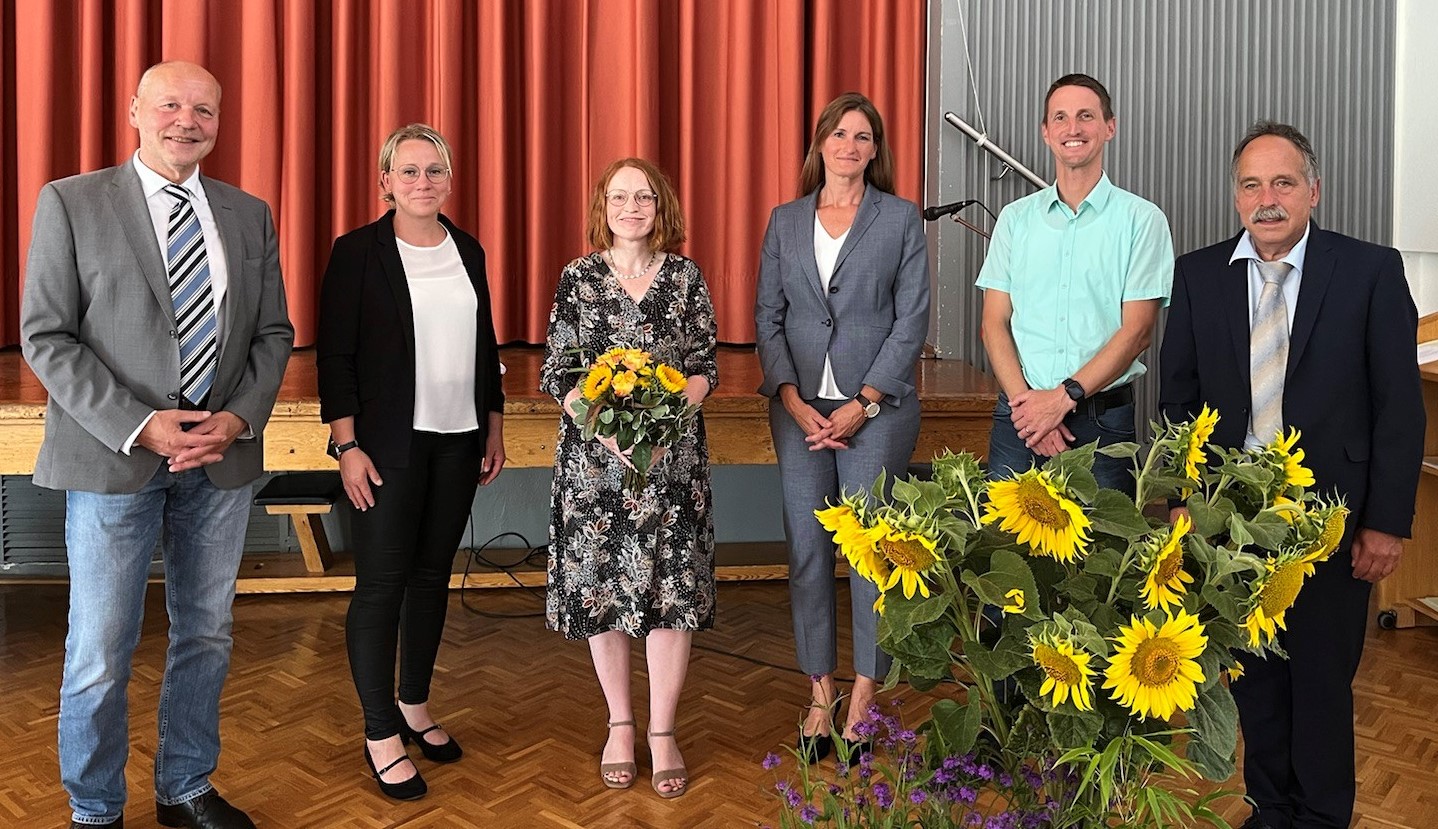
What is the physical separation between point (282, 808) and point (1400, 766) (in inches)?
97.5

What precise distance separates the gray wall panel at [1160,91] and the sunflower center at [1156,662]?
378 cm

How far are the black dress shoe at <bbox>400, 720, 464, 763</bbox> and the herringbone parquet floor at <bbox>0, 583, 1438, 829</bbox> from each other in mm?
38

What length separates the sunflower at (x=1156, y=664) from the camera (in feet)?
3.51

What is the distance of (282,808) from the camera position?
2697mm

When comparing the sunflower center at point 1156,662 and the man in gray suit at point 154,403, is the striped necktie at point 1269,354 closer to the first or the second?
the sunflower center at point 1156,662

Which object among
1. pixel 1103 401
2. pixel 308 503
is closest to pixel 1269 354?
pixel 1103 401

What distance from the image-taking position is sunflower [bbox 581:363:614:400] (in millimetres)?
2441

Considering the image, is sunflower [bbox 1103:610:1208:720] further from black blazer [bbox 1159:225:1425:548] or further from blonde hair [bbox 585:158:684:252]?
blonde hair [bbox 585:158:684:252]

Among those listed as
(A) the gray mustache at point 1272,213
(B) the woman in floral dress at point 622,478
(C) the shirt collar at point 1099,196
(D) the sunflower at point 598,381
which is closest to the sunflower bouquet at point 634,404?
(D) the sunflower at point 598,381

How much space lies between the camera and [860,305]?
114 inches

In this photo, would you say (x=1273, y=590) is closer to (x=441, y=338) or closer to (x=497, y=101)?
(x=441, y=338)

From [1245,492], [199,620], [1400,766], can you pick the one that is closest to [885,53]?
[1400,766]

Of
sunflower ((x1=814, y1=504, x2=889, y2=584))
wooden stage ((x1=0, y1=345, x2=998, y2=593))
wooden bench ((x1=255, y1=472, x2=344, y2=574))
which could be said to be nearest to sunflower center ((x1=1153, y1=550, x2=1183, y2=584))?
sunflower ((x1=814, y1=504, x2=889, y2=584))

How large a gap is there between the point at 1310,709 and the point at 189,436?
210cm
